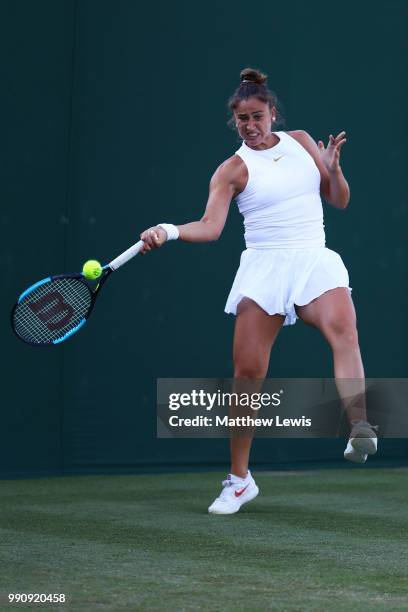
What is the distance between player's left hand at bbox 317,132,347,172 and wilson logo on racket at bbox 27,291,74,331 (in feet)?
3.33

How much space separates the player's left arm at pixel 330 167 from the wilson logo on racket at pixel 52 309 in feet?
3.28

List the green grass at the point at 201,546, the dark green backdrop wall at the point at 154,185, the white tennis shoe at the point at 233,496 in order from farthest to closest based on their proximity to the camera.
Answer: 1. the dark green backdrop wall at the point at 154,185
2. the white tennis shoe at the point at 233,496
3. the green grass at the point at 201,546

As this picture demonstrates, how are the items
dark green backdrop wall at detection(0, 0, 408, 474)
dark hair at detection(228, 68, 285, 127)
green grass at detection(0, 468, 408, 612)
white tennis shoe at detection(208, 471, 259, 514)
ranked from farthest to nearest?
1. dark green backdrop wall at detection(0, 0, 408, 474)
2. white tennis shoe at detection(208, 471, 259, 514)
3. dark hair at detection(228, 68, 285, 127)
4. green grass at detection(0, 468, 408, 612)

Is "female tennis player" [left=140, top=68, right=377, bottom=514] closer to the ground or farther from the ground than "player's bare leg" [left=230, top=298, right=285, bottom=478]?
farther from the ground

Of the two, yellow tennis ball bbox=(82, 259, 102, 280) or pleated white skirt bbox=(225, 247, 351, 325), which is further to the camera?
pleated white skirt bbox=(225, 247, 351, 325)

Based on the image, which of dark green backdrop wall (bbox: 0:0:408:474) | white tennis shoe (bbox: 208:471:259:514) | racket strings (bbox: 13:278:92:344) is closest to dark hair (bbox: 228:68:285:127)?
racket strings (bbox: 13:278:92:344)

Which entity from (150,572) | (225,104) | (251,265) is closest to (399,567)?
(150,572)

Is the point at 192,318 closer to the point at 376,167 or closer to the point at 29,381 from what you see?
the point at 29,381

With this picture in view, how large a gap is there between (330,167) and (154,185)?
6.26 ft

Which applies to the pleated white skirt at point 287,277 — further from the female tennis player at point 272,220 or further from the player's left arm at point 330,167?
the player's left arm at point 330,167

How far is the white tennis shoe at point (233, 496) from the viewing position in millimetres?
4707

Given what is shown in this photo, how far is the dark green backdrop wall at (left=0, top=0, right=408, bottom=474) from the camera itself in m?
5.98

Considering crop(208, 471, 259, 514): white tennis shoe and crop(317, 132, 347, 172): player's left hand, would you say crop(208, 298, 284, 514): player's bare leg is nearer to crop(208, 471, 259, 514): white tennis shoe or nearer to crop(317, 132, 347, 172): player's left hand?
crop(208, 471, 259, 514): white tennis shoe

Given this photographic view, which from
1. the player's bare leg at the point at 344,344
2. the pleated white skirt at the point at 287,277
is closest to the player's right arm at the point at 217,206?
the pleated white skirt at the point at 287,277
